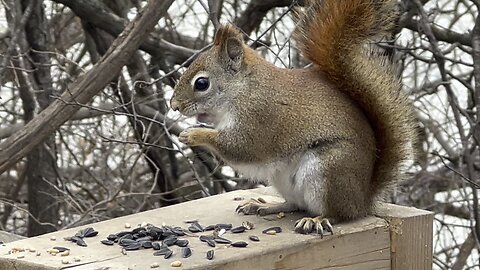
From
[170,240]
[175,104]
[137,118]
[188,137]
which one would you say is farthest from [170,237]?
[137,118]

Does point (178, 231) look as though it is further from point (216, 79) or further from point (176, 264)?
point (216, 79)

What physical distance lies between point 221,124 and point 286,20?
2278 mm

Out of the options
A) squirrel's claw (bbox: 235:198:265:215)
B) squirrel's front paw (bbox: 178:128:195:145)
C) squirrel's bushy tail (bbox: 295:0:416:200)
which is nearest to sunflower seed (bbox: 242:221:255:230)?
squirrel's claw (bbox: 235:198:265:215)

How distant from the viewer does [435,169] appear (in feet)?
14.2

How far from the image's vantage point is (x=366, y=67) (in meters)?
2.33

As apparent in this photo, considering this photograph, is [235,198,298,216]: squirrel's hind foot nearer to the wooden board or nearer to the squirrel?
the squirrel

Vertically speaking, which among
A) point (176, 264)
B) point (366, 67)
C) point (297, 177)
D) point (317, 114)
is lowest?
point (176, 264)

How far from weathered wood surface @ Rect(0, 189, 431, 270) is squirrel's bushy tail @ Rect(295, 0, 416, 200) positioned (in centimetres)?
15

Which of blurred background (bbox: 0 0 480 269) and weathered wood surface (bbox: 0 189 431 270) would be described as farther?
blurred background (bbox: 0 0 480 269)

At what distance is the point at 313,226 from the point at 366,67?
1.43 feet

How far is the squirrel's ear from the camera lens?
2.40 metres

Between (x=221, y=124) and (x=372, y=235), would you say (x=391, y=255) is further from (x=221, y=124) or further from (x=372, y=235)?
(x=221, y=124)

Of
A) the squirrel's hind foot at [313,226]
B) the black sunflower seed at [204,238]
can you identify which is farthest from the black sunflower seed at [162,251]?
the squirrel's hind foot at [313,226]

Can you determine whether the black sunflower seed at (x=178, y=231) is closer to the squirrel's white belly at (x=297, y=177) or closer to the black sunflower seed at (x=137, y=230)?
the black sunflower seed at (x=137, y=230)
